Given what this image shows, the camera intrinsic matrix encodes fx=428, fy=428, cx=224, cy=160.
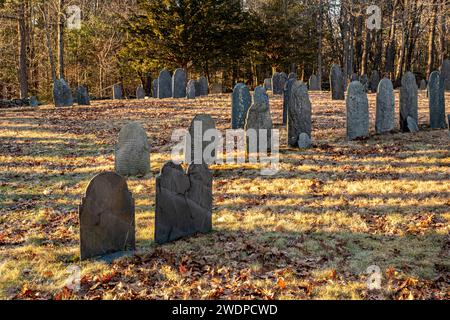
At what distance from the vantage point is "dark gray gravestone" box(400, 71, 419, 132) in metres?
12.6

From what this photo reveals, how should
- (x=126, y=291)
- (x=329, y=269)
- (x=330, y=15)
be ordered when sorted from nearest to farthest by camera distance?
(x=126, y=291) < (x=329, y=269) < (x=330, y=15)

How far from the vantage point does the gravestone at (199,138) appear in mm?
10328

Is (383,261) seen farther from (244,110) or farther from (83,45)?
(83,45)

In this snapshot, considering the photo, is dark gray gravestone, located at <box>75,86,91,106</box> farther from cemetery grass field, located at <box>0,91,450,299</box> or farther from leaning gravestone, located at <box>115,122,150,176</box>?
leaning gravestone, located at <box>115,122,150,176</box>

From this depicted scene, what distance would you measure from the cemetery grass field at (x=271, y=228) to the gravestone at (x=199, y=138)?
601 millimetres

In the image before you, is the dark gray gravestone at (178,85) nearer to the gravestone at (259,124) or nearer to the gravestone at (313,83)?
the gravestone at (313,83)

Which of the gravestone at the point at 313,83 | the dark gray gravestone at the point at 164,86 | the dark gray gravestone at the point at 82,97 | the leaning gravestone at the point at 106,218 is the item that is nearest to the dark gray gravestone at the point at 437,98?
the leaning gravestone at the point at 106,218

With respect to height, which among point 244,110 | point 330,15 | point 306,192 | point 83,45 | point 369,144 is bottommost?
point 306,192

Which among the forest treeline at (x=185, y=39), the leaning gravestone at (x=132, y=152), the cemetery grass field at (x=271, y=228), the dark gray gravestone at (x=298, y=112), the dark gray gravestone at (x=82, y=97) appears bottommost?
the cemetery grass field at (x=271, y=228)

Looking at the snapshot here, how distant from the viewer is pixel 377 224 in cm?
698

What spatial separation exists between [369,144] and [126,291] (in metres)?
8.61

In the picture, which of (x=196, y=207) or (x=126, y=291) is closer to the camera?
(x=126, y=291)

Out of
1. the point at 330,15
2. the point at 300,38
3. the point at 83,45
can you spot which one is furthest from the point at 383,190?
the point at 330,15

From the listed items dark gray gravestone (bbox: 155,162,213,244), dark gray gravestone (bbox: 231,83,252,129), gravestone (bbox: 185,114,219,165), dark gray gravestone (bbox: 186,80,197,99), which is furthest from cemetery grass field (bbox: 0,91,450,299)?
dark gray gravestone (bbox: 186,80,197,99)
